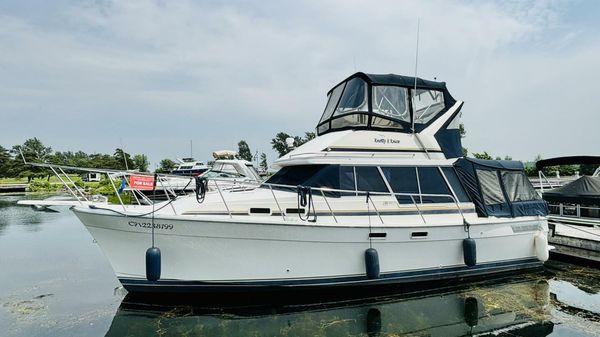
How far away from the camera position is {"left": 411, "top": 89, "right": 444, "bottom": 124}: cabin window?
802cm

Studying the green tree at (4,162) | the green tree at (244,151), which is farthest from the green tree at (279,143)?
the green tree at (4,162)

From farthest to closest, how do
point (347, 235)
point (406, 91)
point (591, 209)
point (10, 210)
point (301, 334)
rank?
point (10, 210) < point (591, 209) < point (406, 91) < point (347, 235) < point (301, 334)

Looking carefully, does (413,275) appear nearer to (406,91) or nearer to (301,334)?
(301,334)

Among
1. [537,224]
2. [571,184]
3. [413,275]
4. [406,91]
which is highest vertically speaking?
[406,91]

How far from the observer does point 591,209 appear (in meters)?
10.5

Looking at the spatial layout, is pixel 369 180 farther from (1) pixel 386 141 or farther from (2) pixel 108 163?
(2) pixel 108 163

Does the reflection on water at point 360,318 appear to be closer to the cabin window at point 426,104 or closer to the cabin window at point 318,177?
the cabin window at point 318,177

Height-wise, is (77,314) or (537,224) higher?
(537,224)

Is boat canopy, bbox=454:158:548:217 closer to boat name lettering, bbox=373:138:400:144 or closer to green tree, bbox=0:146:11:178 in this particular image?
boat name lettering, bbox=373:138:400:144

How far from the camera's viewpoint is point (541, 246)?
26.8 ft

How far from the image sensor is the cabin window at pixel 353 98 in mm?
7750

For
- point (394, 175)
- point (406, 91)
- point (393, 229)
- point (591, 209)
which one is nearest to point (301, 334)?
point (393, 229)

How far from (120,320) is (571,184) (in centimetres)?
1192

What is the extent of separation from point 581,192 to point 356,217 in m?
7.74
